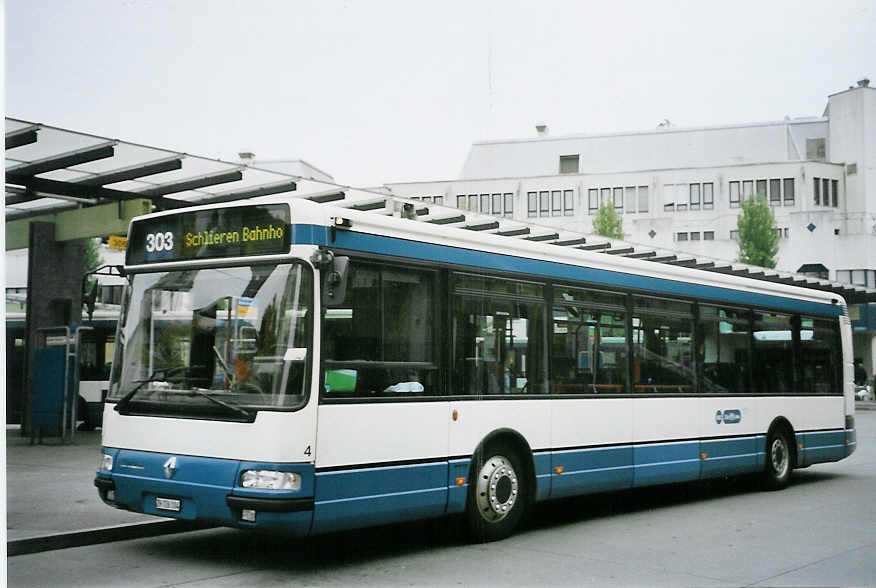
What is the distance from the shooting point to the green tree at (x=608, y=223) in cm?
6412

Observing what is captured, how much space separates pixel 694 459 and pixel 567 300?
3041mm

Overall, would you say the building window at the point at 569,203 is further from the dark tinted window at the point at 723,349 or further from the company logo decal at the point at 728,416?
the company logo decal at the point at 728,416

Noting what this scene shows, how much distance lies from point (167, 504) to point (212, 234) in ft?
7.09

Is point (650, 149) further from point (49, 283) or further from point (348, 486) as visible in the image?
point (348, 486)

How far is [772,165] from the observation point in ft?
223

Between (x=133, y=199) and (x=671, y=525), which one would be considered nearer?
(x=671, y=525)

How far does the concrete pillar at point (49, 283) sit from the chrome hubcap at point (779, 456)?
44.4ft

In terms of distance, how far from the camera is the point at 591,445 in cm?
1080

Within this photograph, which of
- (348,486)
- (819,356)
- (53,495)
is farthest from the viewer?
(819,356)

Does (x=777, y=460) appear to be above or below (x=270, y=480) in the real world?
below

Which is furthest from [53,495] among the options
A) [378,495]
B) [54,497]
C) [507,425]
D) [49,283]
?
[49,283]

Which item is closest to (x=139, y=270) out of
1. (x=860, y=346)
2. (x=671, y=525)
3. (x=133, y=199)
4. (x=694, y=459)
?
(x=671, y=525)

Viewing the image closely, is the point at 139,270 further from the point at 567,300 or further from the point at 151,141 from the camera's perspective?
the point at 151,141

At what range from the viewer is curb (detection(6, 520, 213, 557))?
27.8 feet
